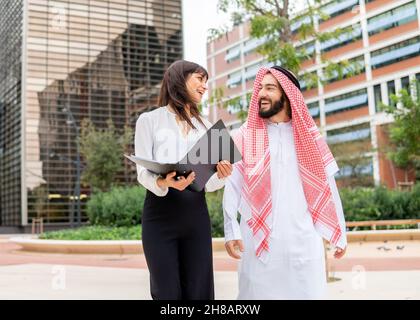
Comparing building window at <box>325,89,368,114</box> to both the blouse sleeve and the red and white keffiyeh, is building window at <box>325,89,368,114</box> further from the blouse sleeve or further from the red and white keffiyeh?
the blouse sleeve

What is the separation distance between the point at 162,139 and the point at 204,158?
1.04 feet

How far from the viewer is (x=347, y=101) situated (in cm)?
4816

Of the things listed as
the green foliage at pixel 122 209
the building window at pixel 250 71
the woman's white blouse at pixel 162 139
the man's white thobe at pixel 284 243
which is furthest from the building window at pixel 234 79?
the woman's white blouse at pixel 162 139

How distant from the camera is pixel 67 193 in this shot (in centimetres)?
4659

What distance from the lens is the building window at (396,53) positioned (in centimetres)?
4040

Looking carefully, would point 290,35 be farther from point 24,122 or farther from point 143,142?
point 24,122

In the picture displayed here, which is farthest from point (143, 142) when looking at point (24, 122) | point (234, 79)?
point (234, 79)

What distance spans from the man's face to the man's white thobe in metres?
0.21

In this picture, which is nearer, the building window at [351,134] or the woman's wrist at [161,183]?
the woman's wrist at [161,183]

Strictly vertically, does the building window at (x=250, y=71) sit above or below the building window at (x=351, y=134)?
above

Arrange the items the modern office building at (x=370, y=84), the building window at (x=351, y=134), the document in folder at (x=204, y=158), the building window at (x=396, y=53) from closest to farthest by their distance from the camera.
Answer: the document in folder at (x=204, y=158) → the modern office building at (x=370, y=84) → the building window at (x=351, y=134) → the building window at (x=396, y=53)

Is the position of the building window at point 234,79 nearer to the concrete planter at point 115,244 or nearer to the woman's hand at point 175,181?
the concrete planter at point 115,244

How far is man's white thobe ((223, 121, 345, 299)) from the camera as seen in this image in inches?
99.1

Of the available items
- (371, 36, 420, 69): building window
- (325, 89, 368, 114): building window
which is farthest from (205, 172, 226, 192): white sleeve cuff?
Answer: (325, 89, 368, 114): building window
